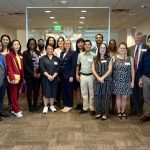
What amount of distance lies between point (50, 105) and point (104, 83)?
4.48 ft

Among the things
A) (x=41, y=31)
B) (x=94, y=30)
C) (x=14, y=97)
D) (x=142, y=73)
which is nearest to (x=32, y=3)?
(x=41, y=31)

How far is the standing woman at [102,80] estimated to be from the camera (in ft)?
15.0

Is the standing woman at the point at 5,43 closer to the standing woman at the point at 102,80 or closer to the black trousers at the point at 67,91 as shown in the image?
the black trousers at the point at 67,91

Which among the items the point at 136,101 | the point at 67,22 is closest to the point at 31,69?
the point at 136,101

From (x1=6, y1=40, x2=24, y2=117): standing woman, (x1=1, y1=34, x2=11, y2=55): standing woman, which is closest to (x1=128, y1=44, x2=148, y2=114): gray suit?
(x1=6, y1=40, x2=24, y2=117): standing woman

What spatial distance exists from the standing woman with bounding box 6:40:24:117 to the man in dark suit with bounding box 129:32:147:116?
2.15 meters

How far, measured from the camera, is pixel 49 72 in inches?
198

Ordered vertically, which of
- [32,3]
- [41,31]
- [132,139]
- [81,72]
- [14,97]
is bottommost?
[132,139]

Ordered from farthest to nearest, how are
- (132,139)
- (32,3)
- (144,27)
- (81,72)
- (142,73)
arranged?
(144,27) → (32,3) → (81,72) → (142,73) → (132,139)

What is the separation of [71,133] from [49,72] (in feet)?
5.07

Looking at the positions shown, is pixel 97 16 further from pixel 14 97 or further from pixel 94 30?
pixel 14 97

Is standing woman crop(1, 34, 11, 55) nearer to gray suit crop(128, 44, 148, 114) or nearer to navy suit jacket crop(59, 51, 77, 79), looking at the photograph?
navy suit jacket crop(59, 51, 77, 79)

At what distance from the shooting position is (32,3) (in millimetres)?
7570

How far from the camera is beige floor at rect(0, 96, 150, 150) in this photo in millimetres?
3414
